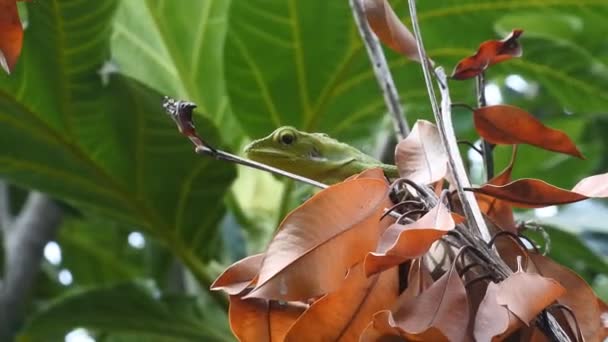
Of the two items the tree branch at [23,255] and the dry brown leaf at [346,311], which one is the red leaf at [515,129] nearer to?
the dry brown leaf at [346,311]

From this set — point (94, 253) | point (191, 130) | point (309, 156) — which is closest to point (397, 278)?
point (191, 130)

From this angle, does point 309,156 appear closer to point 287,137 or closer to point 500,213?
point 287,137

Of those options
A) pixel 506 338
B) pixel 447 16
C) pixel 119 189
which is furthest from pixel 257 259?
pixel 447 16

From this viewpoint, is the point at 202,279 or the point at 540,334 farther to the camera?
the point at 202,279

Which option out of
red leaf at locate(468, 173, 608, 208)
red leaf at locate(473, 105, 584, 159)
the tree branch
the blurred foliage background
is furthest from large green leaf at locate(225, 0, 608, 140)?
red leaf at locate(468, 173, 608, 208)

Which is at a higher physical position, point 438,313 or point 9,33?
point 9,33

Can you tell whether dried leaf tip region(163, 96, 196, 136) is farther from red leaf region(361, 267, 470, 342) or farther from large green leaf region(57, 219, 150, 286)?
large green leaf region(57, 219, 150, 286)

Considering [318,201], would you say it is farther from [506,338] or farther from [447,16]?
[447,16]
